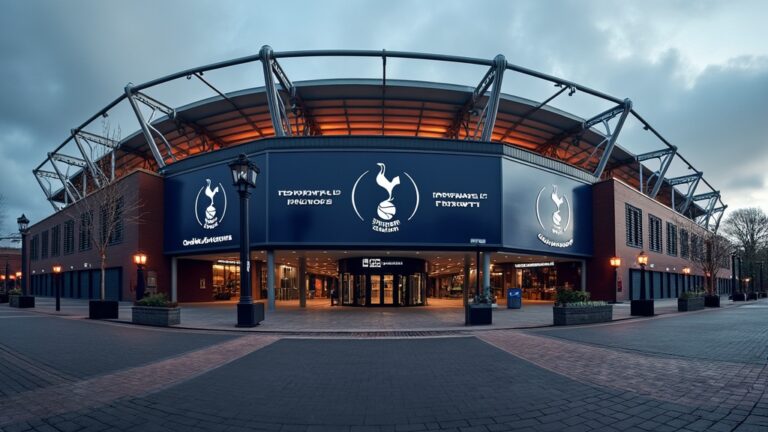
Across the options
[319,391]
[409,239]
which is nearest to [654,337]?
[319,391]

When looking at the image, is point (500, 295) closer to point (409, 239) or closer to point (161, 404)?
point (409, 239)

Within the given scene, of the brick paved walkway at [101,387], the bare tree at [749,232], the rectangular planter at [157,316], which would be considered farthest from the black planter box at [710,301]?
the bare tree at [749,232]

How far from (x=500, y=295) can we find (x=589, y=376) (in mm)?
38017

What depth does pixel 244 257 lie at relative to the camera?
16438mm

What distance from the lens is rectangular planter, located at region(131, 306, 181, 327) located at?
16438 millimetres

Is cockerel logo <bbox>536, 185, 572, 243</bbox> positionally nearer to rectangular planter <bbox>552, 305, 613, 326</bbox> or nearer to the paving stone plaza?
rectangular planter <bbox>552, 305, 613, 326</bbox>

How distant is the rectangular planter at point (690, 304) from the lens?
2533 centimetres

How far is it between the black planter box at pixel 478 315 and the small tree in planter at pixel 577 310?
2.72m

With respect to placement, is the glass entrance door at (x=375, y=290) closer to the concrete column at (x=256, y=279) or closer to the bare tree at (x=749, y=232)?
the concrete column at (x=256, y=279)

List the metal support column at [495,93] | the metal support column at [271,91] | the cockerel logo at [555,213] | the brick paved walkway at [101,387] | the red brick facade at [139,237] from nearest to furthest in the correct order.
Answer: the brick paved walkway at [101,387], the metal support column at [271,91], the metal support column at [495,93], the cockerel logo at [555,213], the red brick facade at [139,237]

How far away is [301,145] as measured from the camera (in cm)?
2592

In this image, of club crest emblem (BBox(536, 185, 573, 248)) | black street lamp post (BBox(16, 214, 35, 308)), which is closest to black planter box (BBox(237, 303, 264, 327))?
club crest emblem (BBox(536, 185, 573, 248))

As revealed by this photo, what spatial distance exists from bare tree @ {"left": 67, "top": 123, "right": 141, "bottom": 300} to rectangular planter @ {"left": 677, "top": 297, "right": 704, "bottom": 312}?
33360mm

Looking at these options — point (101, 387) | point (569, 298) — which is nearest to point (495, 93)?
point (569, 298)
